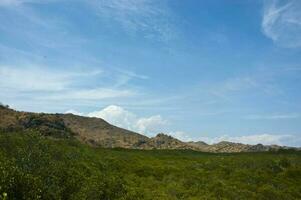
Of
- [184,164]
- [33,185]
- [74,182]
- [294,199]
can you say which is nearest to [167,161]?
[184,164]

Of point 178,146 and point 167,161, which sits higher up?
point 178,146

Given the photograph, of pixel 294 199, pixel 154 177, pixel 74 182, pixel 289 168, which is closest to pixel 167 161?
pixel 154 177

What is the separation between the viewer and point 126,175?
75.2m

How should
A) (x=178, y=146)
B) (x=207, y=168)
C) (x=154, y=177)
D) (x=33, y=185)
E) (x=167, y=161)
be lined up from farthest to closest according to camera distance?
(x=178, y=146)
(x=167, y=161)
(x=207, y=168)
(x=154, y=177)
(x=33, y=185)

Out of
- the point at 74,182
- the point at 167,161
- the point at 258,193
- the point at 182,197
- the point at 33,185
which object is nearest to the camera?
the point at 33,185

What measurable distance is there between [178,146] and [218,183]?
115 meters

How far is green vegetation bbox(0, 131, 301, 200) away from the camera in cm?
3622

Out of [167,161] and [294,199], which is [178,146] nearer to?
[167,161]

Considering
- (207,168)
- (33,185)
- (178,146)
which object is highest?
(178,146)

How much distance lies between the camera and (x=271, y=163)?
10050cm

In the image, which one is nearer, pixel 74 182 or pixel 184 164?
pixel 74 182

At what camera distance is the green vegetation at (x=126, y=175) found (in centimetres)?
3622

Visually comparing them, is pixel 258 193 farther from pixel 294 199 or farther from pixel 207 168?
pixel 207 168

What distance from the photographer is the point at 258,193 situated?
7225 centimetres
